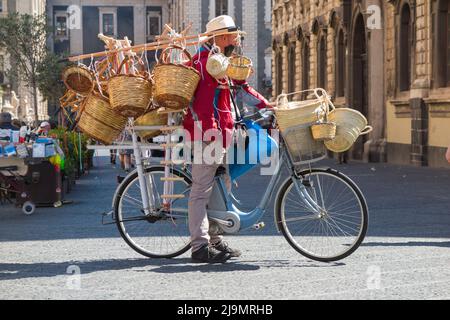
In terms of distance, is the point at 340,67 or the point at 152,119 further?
the point at 340,67

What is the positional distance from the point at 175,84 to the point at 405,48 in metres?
22.0

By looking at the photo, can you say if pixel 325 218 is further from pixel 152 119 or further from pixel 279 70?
pixel 279 70

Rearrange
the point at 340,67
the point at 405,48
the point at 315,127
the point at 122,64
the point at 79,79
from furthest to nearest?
the point at 340,67 < the point at 405,48 < the point at 79,79 < the point at 122,64 < the point at 315,127

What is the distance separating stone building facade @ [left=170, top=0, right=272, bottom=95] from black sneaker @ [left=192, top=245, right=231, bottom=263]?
64.5 m

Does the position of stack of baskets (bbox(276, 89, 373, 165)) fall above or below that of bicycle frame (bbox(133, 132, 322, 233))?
above

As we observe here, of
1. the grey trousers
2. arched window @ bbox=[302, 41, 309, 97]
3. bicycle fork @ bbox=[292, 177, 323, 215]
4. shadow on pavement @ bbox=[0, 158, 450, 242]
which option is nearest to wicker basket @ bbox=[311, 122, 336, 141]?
bicycle fork @ bbox=[292, 177, 323, 215]

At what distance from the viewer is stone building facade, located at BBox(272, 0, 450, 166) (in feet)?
86.1

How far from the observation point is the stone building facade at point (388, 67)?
26.2 meters

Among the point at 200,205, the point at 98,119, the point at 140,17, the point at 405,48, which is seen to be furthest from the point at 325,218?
the point at 140,17

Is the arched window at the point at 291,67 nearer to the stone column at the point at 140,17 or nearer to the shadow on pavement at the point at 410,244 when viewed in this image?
the shadow on pavement at the point at 410,244

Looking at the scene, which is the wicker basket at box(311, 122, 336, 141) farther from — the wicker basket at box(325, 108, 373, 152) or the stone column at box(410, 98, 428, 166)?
the stone column at box(410, 98, 428, 166)

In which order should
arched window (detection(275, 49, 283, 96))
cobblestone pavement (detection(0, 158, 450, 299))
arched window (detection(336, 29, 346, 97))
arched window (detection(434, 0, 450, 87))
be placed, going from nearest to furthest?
cobblestone pavement (detection(0, 158, 450, 299))
arched window (detection(434, 0, 450, 87))
arched window (detection(336, 29, 346, 97))
arched window (detection(275, 49, 283, 96))

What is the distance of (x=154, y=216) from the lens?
9023 mm
